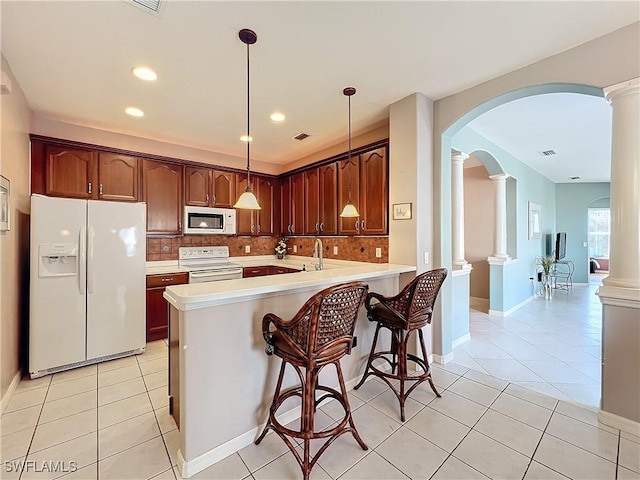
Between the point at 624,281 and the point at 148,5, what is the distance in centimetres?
357

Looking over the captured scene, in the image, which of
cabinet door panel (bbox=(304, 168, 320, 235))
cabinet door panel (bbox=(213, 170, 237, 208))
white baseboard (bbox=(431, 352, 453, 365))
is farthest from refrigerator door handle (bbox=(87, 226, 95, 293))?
white baseboard (bbox=(431, 352, 453, 365))

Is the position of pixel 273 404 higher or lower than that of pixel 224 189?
lower

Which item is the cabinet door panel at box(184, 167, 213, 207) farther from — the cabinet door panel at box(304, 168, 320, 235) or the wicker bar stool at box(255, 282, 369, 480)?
the wicker bar stool at box(255, 282, 369, 480)

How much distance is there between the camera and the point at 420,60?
2.26m

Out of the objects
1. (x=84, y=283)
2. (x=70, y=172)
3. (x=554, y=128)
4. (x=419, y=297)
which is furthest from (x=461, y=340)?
(x=70, y=172)

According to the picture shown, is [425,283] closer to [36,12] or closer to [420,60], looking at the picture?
[420,60]

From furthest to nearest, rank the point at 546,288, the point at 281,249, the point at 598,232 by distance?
the point at 598,232 < the point at 546,288 < the point at 281,249

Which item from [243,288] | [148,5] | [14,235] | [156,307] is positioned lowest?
[156,307]

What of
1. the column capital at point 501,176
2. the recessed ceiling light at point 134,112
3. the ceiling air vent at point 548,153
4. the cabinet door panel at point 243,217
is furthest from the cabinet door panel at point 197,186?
the ceiling air vent at point 548,153

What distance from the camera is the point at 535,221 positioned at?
19.9 ft

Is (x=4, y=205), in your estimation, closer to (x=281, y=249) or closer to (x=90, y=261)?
(x=90, y=261)

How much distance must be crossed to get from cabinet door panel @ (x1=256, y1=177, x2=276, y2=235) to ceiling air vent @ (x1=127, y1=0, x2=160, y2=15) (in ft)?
10.6

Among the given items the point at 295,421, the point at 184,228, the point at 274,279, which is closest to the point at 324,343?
the point at 274,279

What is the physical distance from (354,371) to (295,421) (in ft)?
2.35
